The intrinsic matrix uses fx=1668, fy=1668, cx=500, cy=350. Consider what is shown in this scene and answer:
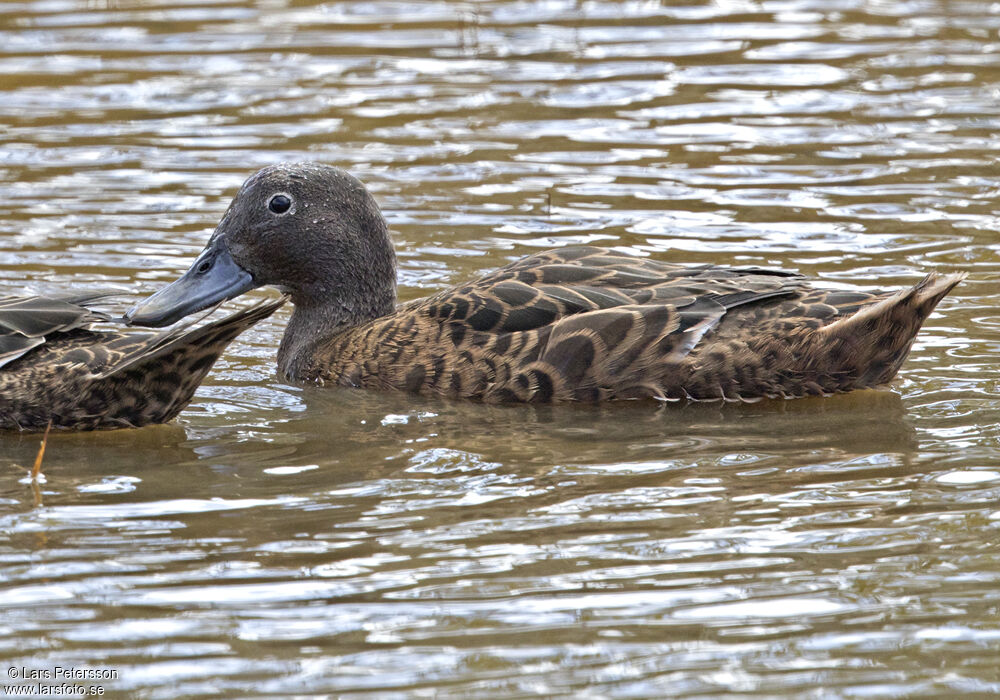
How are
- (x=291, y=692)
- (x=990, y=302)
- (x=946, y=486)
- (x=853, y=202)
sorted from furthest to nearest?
1. (x=853, y=202)
2. (x=990, y=302)
3. (x=946, y=486)
4. (x=291, y=692)

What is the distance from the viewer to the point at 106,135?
12.0m

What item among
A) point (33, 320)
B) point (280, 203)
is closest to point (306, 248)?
point (280, 203)

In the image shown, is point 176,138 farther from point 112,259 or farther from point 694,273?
point 694,273

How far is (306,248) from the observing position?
863 centimetres

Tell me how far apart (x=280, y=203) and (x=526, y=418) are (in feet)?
6.22

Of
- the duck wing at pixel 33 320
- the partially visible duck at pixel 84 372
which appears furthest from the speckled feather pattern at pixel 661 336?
the duck wing at pixel 33 320

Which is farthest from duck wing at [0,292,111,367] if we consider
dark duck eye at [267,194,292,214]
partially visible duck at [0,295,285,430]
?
dark duck eye at [267,194,292,214]

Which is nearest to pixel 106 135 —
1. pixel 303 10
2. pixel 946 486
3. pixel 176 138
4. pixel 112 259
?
pixel 176 138

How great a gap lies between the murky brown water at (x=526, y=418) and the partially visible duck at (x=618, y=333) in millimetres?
143

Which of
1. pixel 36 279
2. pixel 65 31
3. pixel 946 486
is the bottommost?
pixel 946 486

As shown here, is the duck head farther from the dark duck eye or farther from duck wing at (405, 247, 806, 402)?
duck wing at (405, 247, 806, 402)

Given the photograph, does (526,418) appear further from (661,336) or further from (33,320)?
(33,320)

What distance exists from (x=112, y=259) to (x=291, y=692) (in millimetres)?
5497

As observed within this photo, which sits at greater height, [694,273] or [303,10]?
[303,10]
